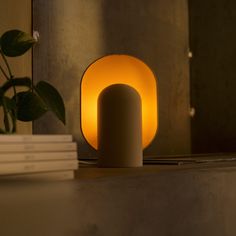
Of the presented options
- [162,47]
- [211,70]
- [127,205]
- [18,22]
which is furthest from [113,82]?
[211,70]

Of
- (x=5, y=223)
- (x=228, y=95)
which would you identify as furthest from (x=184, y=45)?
(x=5, y=223)

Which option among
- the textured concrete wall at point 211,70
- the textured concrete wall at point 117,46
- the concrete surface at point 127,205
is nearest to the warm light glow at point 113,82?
the textured concrete wall at point 117,46

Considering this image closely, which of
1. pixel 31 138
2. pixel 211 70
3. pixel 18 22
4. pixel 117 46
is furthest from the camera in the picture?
pixel 211 70

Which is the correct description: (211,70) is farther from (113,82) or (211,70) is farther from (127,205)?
(127,205)

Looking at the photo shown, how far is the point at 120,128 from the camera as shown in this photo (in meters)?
0.90

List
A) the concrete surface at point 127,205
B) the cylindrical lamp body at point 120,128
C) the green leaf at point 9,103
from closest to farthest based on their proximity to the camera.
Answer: the concrete surface at point 127,205, the green leaf at point 9,103, the cylindrical lamp body at point 120,128

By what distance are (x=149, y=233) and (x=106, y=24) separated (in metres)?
1.07

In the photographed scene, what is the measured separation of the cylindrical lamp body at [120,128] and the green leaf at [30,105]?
222 mm

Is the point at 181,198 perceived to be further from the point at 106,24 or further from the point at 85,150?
the point at 106,24

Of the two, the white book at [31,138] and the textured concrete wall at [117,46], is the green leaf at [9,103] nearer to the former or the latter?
the white book at [31,138]

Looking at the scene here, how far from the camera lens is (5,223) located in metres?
0.44

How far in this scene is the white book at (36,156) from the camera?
18.9 inches

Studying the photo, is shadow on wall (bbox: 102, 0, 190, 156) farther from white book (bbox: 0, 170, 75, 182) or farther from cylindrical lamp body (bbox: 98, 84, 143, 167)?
white book (bbox: 0, 170, 75, 182)

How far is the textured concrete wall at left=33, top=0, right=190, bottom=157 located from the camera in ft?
4.63
